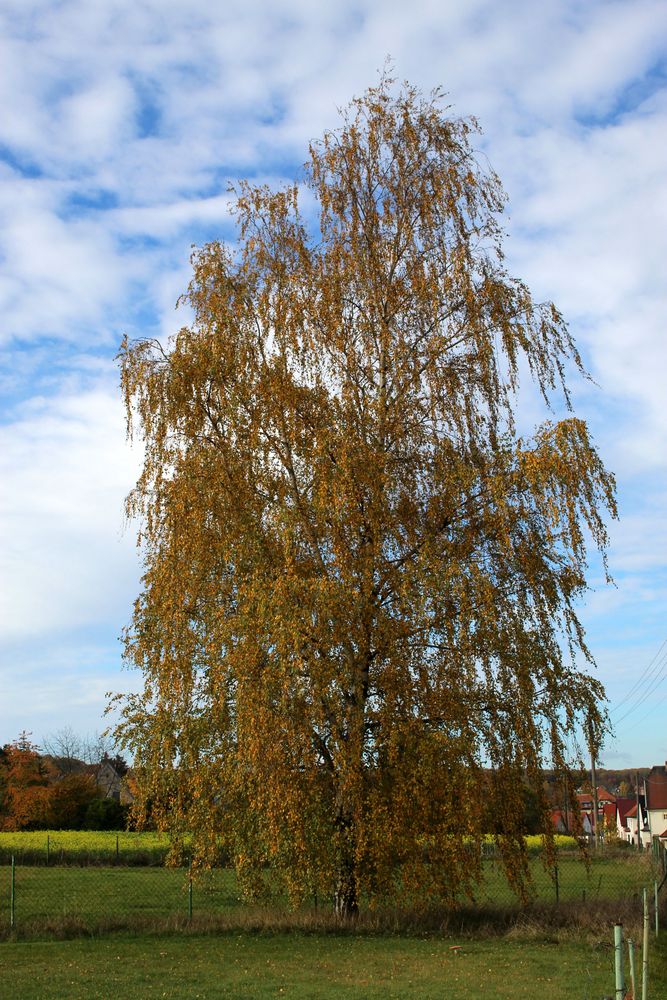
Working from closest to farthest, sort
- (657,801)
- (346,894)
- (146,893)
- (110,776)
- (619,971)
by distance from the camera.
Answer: (619,971) < (346,894) < (146,893) < (110,776) < (657,801)

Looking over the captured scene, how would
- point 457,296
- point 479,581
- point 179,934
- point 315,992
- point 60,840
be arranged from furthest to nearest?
point 60,840, point 457,296, point 179,934, point 479,581, point 315,992

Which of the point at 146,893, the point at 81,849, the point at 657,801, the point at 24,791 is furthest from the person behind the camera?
the point at 657,801

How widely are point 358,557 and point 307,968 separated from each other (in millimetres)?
5410

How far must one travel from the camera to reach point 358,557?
549 inches

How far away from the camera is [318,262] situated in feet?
52.5

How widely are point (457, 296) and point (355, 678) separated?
6240 millimetres

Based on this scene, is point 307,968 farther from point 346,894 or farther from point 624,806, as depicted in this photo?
point 624,806

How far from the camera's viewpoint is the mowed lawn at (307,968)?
974cm

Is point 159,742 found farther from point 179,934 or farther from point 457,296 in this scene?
point 457,296

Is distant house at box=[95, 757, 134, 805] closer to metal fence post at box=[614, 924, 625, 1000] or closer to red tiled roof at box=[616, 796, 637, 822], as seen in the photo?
red tiled roof at box=[616, 796, 637, 822]

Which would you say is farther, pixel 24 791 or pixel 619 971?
pixel 24 791

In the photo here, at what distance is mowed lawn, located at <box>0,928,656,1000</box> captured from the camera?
32.0 feet

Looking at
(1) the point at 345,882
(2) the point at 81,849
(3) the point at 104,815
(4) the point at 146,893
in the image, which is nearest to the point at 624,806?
(3) the point at 104,815

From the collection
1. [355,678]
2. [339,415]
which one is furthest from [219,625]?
[339,415]
